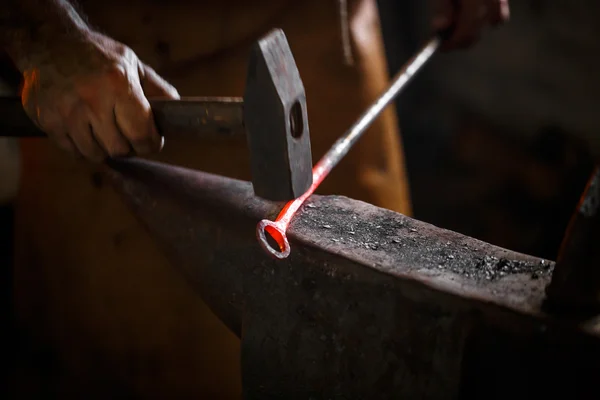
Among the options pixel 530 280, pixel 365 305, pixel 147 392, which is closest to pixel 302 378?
pixel 365 305

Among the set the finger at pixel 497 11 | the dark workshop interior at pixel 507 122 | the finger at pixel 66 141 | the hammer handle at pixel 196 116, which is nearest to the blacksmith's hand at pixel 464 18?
the finger at pixel 497 11

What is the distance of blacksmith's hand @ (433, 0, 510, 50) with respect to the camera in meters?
1.60

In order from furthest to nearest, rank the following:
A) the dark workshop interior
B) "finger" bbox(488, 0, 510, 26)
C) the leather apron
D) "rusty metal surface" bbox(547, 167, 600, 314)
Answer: the dark workshop interior → "finger" bbox(488, 0, 510, 26) → the leather apron → "rusty metal surface" bbox(547, 167, 600, 314)

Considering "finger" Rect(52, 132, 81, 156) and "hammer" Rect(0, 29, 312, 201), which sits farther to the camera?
"finger" Rect(52, 132, 81, 156)

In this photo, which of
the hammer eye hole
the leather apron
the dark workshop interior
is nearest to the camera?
the hammer eye hole

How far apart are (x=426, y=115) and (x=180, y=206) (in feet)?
7.36

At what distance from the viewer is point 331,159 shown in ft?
3.43

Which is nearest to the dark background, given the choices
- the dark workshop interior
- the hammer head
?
the dark workshop interior

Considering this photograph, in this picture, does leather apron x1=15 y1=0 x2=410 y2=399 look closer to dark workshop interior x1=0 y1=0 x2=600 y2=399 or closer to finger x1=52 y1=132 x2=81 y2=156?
finger x1=52 y1=132 x2=81 y2=156

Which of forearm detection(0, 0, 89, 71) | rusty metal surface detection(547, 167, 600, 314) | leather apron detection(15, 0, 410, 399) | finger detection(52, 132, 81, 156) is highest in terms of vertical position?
forearm detection(0, 0, 89, 71)

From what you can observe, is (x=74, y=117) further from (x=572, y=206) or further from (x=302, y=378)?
(x=572, y=206)

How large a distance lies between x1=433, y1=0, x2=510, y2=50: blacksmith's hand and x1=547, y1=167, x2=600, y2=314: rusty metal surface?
1.10 metres

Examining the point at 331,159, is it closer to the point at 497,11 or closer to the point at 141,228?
the point at 141,228

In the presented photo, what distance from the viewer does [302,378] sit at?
2.63 ft
